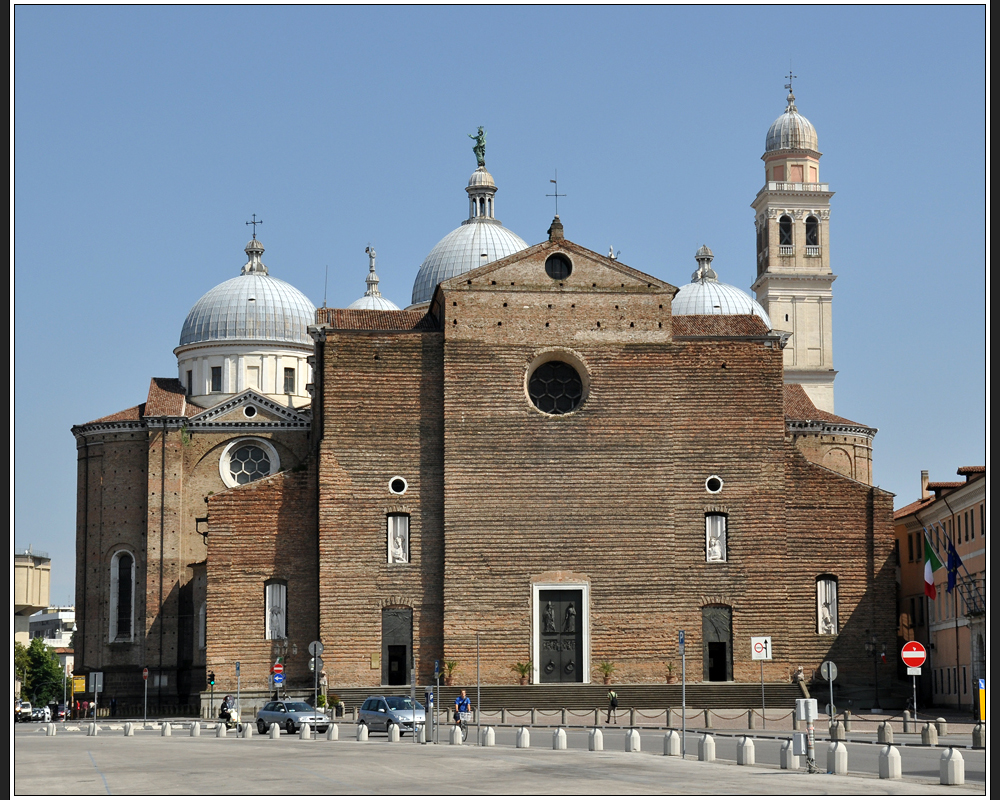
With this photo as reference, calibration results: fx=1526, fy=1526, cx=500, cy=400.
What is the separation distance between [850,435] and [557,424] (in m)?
21.0

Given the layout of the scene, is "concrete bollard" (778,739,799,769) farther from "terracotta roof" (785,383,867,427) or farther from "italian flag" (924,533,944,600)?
"terracotta roof" (785,383,867,427)

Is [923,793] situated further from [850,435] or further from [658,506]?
[850,435]

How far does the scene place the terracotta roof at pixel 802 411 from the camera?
227ft

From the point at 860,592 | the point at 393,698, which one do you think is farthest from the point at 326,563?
the point at 860,592

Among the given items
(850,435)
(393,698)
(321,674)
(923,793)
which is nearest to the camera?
(923,793)

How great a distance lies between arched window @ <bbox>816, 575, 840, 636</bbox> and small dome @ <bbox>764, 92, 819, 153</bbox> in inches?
1424

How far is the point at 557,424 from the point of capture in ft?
178

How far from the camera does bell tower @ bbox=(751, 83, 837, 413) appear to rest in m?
83.4

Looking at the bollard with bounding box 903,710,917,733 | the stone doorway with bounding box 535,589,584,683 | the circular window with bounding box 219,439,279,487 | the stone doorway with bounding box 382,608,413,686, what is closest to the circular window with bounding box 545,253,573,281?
the stone doorway with bounding box 535,589,584,683

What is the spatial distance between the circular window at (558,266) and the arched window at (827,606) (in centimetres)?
1440

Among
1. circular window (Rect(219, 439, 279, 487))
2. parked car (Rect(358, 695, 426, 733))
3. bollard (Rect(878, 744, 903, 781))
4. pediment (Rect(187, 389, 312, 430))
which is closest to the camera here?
bollard (Rect(878, 744, 903, 781))

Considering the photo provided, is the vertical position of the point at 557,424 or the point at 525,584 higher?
the point at 557,424

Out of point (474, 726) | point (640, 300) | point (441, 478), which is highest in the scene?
point (640, 300)

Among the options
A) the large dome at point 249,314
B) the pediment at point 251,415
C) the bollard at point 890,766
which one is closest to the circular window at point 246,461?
the pediment at point 251,415
